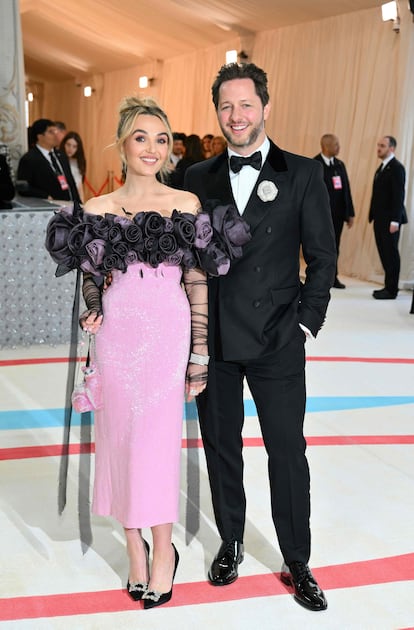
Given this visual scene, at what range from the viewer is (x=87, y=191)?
2048 cm

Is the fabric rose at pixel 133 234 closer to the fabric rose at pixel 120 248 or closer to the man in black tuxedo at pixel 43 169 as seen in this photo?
the fabric rose at pixel 120 248

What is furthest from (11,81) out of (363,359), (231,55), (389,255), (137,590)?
(231,55)

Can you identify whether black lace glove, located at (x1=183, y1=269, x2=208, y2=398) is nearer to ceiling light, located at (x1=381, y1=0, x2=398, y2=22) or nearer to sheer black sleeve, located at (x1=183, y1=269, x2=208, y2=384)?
Answer: sheer black sleeve, located at (x1=183, y1=269, x2=208, y2=384)

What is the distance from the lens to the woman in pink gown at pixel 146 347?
2594 millimetres

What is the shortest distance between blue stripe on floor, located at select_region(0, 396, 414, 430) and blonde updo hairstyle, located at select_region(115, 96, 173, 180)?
1797 mm

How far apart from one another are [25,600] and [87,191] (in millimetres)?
18369

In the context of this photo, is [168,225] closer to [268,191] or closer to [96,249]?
[96,249]

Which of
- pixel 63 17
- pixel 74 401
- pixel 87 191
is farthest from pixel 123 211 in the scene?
pixel 87 191

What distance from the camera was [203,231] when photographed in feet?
8.44

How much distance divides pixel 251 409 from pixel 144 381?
2382mm

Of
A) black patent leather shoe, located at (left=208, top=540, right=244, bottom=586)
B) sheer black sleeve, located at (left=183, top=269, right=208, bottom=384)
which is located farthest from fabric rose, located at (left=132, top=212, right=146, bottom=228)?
black patent leather shoe, located at (left=208, top=540, right=244, bottom=586)

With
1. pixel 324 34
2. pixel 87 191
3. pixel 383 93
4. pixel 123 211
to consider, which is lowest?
pixel 87 191

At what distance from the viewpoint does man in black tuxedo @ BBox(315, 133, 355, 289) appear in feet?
32.2

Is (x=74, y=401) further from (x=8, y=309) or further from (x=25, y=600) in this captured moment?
(x=8, y=309)
